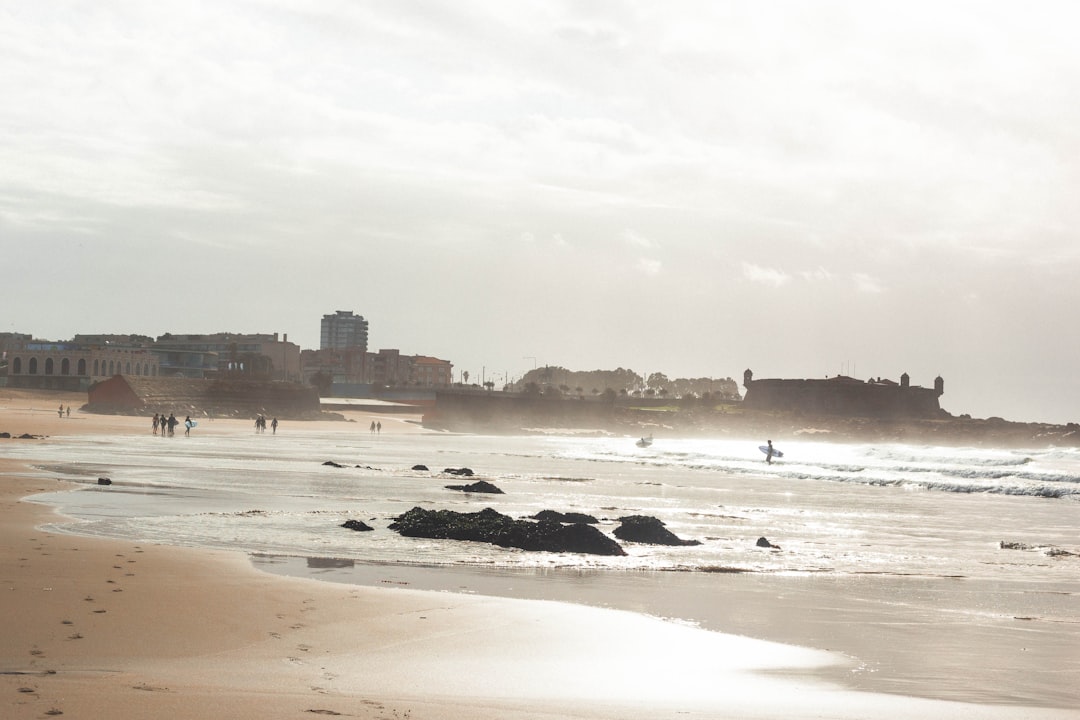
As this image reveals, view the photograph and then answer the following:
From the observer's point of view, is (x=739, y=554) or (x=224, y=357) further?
(x=224, y=357)

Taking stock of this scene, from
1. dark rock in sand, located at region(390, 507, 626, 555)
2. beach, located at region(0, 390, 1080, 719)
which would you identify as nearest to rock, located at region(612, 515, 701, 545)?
dark rock in sand, located at region(390, 507, 626, 555)

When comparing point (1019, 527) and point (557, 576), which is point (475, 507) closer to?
point (557, 576)

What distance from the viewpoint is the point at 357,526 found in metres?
20.5

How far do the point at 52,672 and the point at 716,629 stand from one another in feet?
23.0

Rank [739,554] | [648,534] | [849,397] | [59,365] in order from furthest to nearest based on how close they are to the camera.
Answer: [849,397] < [59,365] < [648,534] < [739,554]

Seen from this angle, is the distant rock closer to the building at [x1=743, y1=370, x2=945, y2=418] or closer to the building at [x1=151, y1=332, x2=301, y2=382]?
the building at [x1=151, y1=332, x2=301, y2=382]

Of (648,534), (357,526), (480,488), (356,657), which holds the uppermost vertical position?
(356,657)

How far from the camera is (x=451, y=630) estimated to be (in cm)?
1098

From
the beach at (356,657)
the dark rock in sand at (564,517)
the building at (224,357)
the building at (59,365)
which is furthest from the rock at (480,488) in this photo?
the building at (224,357)

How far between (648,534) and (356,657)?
1160 centimetres

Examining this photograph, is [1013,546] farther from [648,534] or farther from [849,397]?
[849,397]

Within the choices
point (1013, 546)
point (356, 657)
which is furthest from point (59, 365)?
point (356, 657)

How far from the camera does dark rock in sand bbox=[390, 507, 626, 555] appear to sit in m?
18.8

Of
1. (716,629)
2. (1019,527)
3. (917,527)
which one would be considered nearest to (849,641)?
(716,629)
